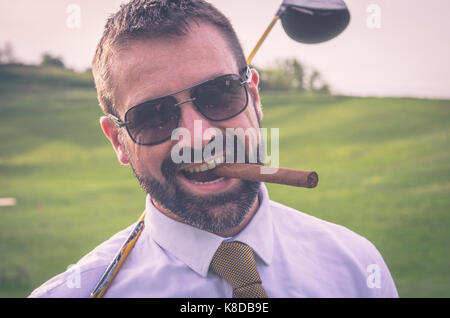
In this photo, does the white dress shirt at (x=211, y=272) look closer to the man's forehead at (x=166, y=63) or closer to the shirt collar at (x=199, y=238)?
the shirt collar at (x=199, y=238)

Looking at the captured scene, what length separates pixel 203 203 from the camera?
1.72m

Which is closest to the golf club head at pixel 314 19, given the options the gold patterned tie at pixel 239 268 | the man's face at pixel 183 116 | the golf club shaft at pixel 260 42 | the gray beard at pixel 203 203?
the golf club shaft at pixel 260 42

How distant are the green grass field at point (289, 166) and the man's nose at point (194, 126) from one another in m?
5.33

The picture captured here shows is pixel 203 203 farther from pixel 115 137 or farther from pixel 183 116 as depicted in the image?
pixel 115 137

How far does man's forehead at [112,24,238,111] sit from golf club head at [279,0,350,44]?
548mm

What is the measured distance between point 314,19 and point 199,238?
1.12 m

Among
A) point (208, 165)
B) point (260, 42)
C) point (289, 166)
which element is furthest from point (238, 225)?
point (289, 166)

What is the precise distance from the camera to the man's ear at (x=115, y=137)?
1.96 m

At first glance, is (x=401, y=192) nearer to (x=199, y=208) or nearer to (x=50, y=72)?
(x=199, y=208)

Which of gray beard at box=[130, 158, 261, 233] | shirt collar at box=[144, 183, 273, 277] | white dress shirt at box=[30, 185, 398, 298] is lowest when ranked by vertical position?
white dress shirt at box=[30, 185, 398, 298]

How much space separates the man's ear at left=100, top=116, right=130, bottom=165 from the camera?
1.96 meters

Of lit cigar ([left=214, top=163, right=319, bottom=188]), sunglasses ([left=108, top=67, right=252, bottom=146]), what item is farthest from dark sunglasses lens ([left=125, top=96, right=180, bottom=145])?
lit cigar ([left=214, top=163, right=319, bottom=188])

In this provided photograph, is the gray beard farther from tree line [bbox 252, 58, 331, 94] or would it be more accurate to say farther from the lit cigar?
tree line [bbox 252, 58, 331, 94]

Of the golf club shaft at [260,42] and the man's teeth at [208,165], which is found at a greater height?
the golf club shaft at [260,42]
